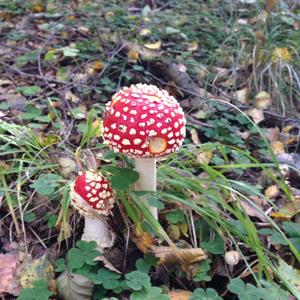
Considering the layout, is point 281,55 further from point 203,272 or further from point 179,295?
point 179,295

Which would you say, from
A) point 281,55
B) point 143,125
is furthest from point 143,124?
point 281,55

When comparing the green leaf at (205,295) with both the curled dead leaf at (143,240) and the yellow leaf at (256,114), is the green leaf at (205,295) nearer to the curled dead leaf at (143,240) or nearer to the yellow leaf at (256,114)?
the curled dead leaf at (143,240)

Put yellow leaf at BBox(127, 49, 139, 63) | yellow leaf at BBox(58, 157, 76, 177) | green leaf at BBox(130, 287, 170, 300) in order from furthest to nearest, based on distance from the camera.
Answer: yellow leaf at BBox(127, 49, 139, 63), yellow leaf at BBox(58, 157, 76, 177), green leaf at BBox(130, 287, 170, 300)

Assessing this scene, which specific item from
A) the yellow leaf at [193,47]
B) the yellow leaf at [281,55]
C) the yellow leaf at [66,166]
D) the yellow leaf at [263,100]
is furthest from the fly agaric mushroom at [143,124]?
the yellow leaf at [193,47]

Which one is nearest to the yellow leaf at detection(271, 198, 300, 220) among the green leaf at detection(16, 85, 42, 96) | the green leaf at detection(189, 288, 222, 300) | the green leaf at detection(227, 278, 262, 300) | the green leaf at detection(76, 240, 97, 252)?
the green leaf at detection(227, 278, 262, 300)

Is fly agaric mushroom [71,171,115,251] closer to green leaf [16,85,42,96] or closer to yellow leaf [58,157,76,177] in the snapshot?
yellow leaf [58,157,76,177]

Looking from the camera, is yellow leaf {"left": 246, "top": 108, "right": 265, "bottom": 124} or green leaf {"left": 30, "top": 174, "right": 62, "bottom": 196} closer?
green leaf {"left": 30, "top": 174, "right": 62, "bottom": 196}

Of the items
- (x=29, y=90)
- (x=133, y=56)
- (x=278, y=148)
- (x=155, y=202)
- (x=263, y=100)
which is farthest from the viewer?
(x=133, y=56)
